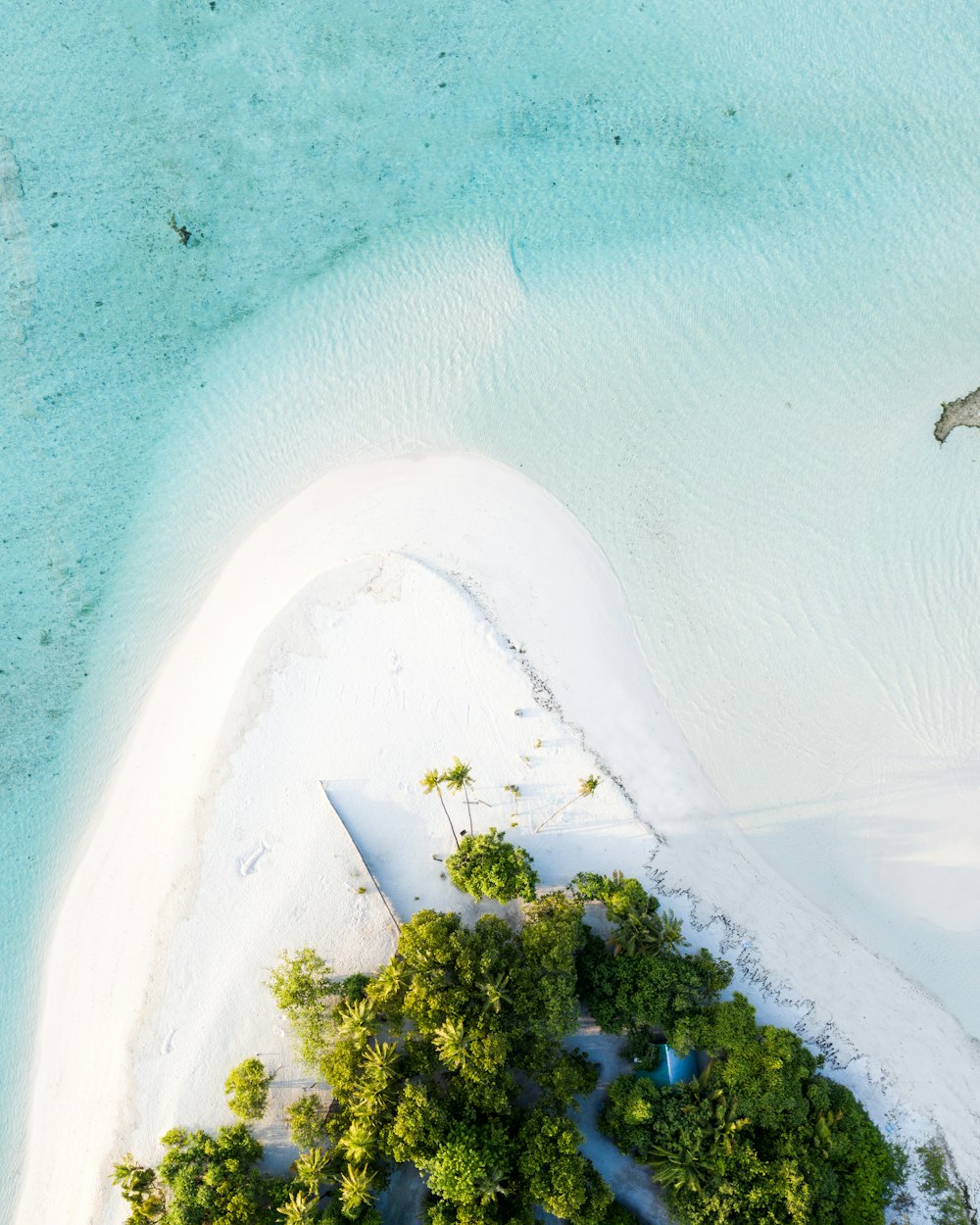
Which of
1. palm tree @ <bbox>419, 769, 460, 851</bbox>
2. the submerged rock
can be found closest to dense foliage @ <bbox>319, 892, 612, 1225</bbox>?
palm tree @ <bbox>419, 769, 460, 851</bbox>

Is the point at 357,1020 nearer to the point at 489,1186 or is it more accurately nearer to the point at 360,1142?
the point at 360,1142

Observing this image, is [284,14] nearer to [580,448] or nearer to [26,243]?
[26,243]

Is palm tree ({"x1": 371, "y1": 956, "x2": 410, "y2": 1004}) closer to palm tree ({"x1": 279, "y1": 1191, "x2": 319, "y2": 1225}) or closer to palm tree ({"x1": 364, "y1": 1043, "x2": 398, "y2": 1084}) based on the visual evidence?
palm tree ({"x1": 364, "y1": 1043, "x2": 398, "y2": 1084})

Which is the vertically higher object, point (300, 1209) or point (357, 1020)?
point (357, 1020)

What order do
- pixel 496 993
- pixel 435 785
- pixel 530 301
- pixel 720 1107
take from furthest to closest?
pixel 530 301 → pixel 435 785 → pixel 720 1107 → pixel 496 993

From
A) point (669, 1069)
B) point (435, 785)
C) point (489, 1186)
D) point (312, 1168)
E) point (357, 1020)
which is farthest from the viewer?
point (435, 785)

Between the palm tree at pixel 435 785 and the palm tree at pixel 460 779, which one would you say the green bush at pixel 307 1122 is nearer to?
the palm tree at pixel 435 785

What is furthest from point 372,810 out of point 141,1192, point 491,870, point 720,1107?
point 720,1107
